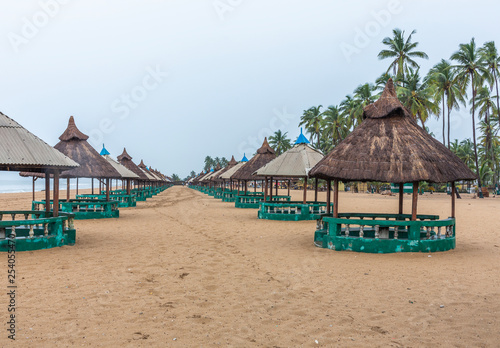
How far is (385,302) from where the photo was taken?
6.40 m

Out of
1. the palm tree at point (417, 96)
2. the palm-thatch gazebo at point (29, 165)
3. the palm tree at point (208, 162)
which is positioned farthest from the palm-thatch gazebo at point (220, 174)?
the palm tree at point (208, 162)

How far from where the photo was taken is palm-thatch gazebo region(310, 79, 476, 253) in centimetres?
1041

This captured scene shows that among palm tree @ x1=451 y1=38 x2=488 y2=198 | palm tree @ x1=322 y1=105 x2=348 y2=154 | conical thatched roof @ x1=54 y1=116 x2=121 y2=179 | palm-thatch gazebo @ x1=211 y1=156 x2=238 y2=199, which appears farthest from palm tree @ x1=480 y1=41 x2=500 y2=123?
conical thatched roof @ x1=54 y1=116 x2=121 y2=179

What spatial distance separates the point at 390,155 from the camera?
35.2 feet

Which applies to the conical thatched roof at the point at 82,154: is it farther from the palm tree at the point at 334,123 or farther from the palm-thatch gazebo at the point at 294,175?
the palm tree at the point at 334,123

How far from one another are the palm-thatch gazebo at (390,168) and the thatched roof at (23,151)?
7091mm

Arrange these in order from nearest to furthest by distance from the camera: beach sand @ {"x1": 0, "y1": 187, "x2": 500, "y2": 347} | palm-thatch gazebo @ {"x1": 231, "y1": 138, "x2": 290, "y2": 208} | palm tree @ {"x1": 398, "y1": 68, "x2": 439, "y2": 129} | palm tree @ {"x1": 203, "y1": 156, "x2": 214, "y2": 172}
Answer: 1. beach sand @ {"x1": 0, "y1": 187, "x2": 500, "y2": 347}
2. palm-thatch gazebo @ {"x1": 231, "y1": 138, "x2": 290, "y2": 208}
3. palm tree @ {"x1": 398, "y1": 68, "x2": 439, "y2": 129}
4. palm tree @ {"x1": 203, "y1": 156, "x2": 214, "y2": 172}

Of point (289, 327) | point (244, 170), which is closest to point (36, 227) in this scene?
point (289, 327)

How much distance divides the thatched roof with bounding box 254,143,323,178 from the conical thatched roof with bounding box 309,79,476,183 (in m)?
7.65

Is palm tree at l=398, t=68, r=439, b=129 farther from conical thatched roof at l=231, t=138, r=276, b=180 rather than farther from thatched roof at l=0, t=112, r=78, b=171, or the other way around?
thatched roof at l=0, t=112, r=78, b=171

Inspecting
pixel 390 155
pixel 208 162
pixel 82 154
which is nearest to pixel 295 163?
pixel 390 155

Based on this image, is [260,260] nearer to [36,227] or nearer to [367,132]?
[367,132]

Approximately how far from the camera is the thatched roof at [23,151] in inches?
399

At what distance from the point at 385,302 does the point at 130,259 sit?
5.79m
